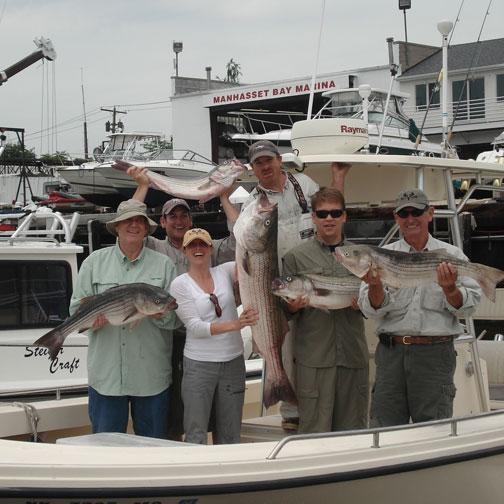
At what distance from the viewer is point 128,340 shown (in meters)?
4.33

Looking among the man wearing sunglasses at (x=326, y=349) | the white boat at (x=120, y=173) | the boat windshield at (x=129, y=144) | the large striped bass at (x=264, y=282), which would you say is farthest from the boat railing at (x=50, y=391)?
the boat windshield at (x=129, y=144)

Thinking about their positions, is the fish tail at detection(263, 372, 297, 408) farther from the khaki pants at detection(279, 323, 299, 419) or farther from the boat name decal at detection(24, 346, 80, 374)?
the boat name decal at detection(24, 346, 80, 374)

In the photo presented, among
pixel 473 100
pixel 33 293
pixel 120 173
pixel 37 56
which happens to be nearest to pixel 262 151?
pixel 33 293

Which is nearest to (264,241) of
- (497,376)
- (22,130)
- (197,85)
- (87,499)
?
(87,499)

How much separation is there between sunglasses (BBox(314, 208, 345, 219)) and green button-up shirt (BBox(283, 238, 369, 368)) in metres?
0.17

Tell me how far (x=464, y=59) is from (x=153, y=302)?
3373 cm

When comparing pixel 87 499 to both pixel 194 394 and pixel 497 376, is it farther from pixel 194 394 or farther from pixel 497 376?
pixel 497 376

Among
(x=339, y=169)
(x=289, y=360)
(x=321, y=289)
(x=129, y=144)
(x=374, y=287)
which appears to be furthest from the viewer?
(x=129, y=144)

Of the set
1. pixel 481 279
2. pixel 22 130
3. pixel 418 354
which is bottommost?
pixel 418 354

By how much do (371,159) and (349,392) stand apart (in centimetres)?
141

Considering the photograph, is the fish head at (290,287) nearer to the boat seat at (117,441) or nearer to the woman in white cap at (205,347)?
the woman in white cap at (205,347)

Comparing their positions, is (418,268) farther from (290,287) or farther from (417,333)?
(290,287)

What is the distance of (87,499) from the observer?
350 centimetres

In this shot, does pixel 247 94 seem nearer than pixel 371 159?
No
